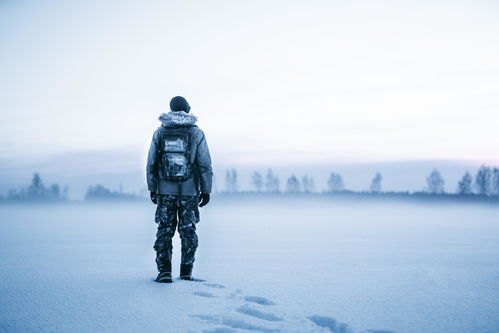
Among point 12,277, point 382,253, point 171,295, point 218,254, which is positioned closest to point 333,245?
point 382,253

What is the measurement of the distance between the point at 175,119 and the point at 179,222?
128 cm

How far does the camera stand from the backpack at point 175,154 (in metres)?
4.35

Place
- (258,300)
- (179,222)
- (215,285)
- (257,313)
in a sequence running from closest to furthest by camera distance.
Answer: (257,313) → (258,300) → (215,285) → (179,222)

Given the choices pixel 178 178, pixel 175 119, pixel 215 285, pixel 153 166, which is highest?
pixel 175 119

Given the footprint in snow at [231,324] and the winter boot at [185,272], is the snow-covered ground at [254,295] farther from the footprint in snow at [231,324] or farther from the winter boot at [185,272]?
the winter boot at [185,272]

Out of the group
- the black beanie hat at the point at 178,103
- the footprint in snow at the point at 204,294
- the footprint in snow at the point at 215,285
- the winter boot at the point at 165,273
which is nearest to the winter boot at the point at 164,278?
the winter boot at the point at 165,273

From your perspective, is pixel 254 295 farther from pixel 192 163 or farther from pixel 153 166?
pixel 153 166

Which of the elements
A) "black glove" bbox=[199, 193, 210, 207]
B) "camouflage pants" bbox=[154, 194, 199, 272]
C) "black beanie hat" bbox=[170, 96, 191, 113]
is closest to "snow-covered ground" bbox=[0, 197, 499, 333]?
"camouflage pants" bbox=[154, 194, 199, 272]

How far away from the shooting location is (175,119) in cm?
438

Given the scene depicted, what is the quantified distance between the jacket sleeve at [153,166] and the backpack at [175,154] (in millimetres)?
55

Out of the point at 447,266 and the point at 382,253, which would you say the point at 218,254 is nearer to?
the point at 382,253

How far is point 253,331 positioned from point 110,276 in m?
2.49

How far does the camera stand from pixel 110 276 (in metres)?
4.48

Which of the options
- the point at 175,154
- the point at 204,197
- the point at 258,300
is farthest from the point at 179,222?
the point at 258,300
